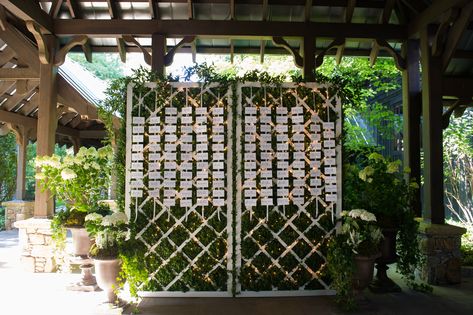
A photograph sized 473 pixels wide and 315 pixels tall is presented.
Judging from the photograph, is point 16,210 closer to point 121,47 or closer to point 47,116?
point 47,116

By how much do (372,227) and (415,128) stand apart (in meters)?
2.47

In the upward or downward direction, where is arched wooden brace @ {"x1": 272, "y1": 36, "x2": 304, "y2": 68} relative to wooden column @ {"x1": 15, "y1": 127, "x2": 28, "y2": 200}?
upward

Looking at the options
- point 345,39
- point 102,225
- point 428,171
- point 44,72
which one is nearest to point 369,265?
point 428,171

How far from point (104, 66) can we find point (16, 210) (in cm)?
1658

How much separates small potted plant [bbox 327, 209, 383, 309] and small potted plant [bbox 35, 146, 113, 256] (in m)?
3.01

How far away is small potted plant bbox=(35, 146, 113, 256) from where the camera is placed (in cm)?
514

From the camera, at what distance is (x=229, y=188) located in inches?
193

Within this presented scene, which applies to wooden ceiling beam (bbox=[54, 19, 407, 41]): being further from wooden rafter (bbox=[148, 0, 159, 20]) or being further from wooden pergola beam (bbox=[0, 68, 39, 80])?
wooden pergola beam (bbox=[0, 68, 39, 80])

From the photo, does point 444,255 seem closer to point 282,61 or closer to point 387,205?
point 387,205

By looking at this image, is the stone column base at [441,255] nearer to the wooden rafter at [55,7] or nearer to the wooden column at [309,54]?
the wooden column at [309,54]

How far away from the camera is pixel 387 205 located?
502 centimetres

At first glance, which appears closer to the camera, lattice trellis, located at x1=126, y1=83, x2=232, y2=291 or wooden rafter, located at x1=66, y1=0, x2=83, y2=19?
lattice trellis, located at x1=126, y1=83, x2=232, y2=291

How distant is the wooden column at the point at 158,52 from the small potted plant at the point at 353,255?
135 inches

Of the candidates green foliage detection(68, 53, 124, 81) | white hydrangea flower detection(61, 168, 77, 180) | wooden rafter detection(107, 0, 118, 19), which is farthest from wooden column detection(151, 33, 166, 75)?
green foliage detection(68, 53, 124, 81)
